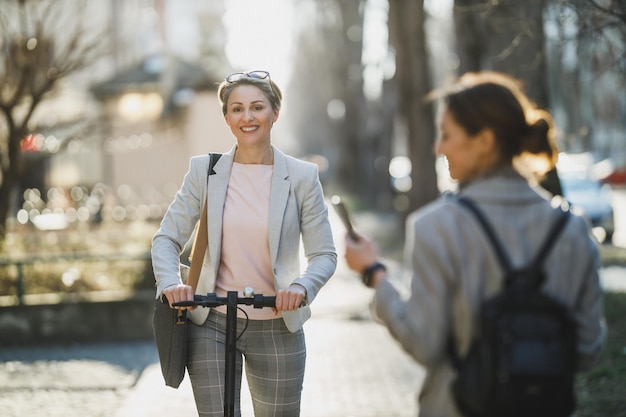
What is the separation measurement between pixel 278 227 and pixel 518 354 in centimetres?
175

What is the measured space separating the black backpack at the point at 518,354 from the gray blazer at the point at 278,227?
57.9 inches

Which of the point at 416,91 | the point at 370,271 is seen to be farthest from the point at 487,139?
the point at 416,91

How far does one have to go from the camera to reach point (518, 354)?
9.90ft

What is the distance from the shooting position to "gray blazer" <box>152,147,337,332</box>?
4.57 metres

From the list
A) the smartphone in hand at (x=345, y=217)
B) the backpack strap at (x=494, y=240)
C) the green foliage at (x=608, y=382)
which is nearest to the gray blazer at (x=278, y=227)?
the smartphone in hand at (x=345, y=217)

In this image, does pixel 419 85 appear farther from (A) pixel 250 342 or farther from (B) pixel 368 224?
(A) pixel 250 342

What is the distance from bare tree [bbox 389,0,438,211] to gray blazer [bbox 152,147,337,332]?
1588cm

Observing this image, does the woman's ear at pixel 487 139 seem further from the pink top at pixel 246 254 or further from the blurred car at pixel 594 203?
the blurred car at pixel 594 203

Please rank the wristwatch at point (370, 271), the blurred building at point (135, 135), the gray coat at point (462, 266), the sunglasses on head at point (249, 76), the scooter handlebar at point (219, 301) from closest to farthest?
1. the gray coat at point (462, 266)
2. the wristwatch at point (370, 271)
3. the scooter handlebar at point (219, 301)
4. the sunglasses on head at point (249, 76)
5. the blurred building at point (135, 135)

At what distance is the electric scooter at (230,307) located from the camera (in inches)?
168

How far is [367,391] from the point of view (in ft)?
29.9

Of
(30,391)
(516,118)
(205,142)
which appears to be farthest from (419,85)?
(516,118)

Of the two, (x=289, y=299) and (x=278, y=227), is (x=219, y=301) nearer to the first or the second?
(x=289, y=299)

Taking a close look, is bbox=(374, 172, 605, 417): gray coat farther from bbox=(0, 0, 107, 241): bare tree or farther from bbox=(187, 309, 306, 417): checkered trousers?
bbox=(0, 0, 107, 241): bare tree
